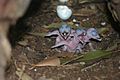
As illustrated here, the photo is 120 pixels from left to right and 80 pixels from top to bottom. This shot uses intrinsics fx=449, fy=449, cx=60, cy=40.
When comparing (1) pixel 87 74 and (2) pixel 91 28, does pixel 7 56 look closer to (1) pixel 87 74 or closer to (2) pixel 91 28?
(1) pixel 87 74

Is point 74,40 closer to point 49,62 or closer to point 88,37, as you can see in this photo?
point 88,37

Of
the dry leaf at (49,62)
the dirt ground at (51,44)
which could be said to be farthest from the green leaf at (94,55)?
the dry leaf at (49,62)

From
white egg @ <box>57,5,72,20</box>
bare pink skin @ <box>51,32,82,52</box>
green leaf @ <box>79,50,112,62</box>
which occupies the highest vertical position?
white egg @ <box>57,5,72,20</box>

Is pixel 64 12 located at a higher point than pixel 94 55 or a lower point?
higher

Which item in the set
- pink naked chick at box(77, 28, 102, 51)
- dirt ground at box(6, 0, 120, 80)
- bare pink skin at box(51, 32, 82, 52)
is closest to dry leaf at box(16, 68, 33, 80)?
dirt ground at box(6, 0, 120, 80)

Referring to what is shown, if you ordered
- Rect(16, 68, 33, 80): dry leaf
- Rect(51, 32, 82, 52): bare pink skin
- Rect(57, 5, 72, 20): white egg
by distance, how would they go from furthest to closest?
Rect(57, 5, 72, 20): white egg → Rect(51, 32, 82, 52): bare pink skin → Rect(16, 68, 33, 80): dry leaf

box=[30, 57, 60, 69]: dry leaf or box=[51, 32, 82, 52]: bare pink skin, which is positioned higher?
box=[51, 32, 82, 52]: bare pink skin

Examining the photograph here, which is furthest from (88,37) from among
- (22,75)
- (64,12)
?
(22,75)

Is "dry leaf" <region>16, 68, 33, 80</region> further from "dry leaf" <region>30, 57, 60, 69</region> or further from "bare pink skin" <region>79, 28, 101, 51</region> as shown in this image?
"bare pink skin" <region>79, 28, 101, 51</region>
